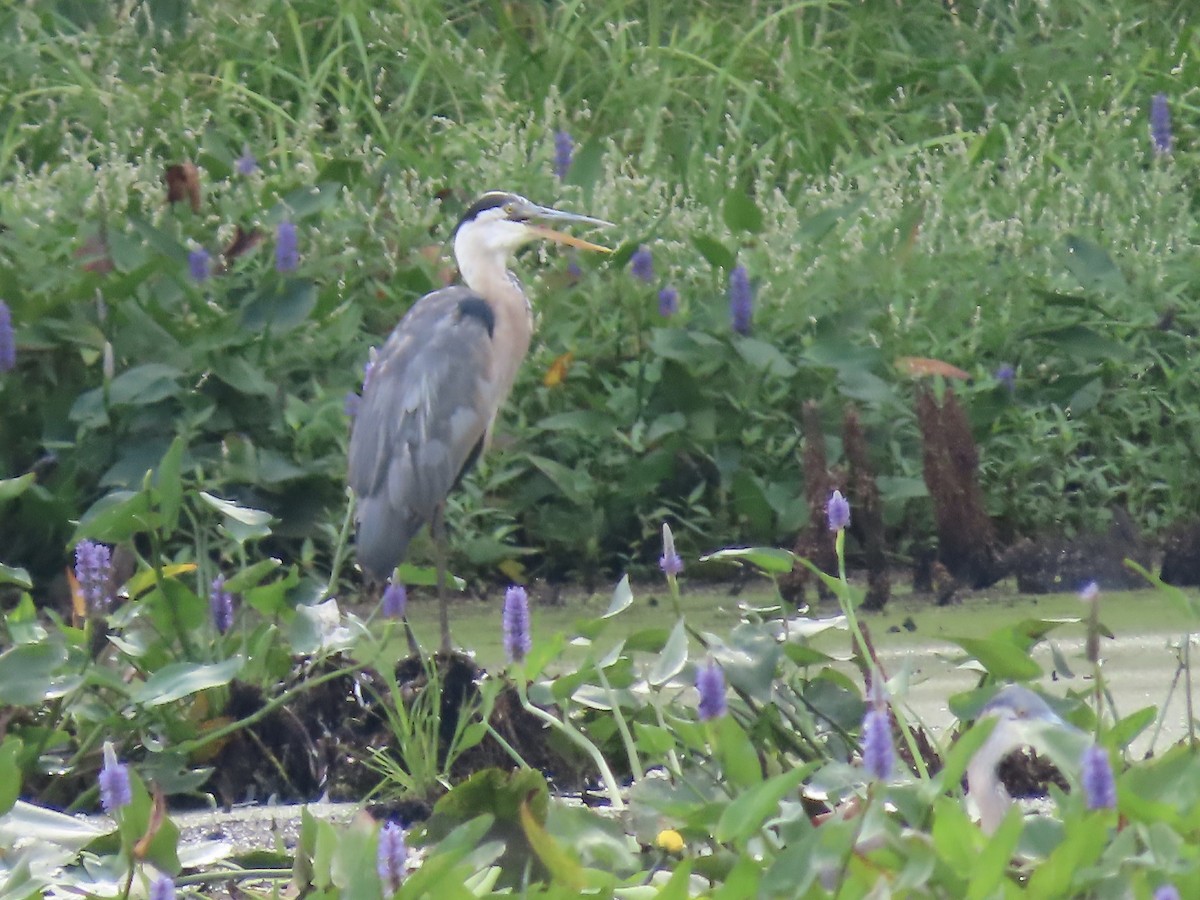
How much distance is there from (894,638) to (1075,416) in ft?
4.46

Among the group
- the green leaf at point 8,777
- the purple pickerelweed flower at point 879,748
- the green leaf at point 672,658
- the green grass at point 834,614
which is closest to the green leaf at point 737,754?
the green leaf at point 672,658

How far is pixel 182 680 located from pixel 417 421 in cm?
151

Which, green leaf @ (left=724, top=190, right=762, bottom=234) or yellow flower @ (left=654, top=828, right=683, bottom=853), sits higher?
yellow flower @ (left=654, top=828, right=683, bottom=853)

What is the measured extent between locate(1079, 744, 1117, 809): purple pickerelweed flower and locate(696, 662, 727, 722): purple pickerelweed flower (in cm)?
42

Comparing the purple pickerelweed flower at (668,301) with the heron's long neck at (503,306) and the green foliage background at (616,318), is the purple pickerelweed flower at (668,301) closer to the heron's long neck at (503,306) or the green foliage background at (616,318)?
the green foliage background at (616,318)

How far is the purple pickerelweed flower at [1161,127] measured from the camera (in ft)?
19.7

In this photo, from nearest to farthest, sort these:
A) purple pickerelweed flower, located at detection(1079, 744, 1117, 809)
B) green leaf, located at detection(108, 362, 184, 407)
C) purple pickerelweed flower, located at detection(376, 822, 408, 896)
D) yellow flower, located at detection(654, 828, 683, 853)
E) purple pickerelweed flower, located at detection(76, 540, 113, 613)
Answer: purple pickerelweed flower, located at detection(1079, 744, 1117, 809) < purple pickerelweed flower, located at detection(376, 822, 408, 896) < yellow flower, located at detection(654, 828, 683, 853) < purple pickerelweed flower, located at detection(76, 540, 113, 613) < green leaf, located at detection(108, 362, 184, 407)

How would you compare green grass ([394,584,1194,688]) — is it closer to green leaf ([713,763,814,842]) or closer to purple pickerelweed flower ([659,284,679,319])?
purple pickerelweed flower ([659,284,679,319])

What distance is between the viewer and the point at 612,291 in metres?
5.02

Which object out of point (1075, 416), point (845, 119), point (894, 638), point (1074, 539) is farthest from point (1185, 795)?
point (845, 119)

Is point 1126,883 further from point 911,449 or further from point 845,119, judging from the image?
point 845,119

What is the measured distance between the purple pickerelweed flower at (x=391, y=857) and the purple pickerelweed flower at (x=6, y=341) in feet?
9.37

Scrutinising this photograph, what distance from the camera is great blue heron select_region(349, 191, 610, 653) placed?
398 centimetres

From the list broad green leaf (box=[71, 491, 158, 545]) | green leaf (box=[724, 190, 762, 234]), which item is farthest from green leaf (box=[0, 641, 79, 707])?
green leaf (box=[724, 190, 762, 234])
